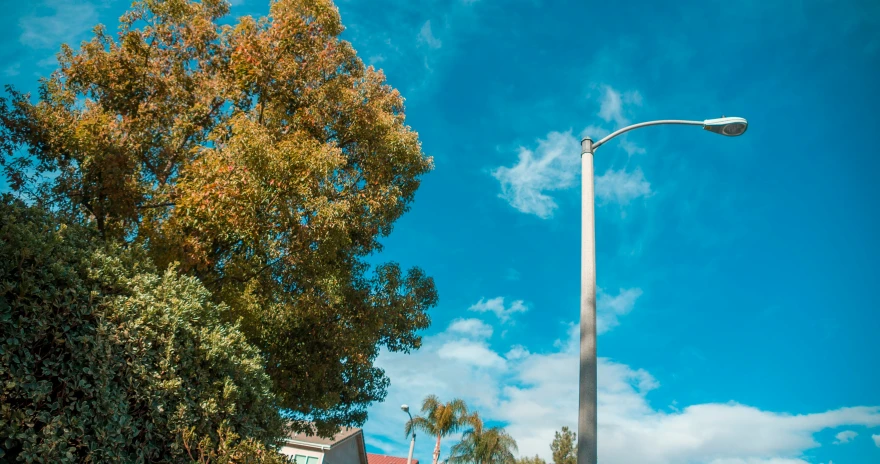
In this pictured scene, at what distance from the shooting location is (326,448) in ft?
114

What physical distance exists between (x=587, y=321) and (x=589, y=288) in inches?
15.6

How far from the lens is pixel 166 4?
14.2 m

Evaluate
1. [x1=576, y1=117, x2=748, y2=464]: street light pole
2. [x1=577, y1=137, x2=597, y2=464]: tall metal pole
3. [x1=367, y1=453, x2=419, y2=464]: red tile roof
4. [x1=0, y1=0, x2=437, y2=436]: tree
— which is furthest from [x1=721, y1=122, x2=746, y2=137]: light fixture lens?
[x1=367, y1=453, x2=419, y2=464]: red tile roof

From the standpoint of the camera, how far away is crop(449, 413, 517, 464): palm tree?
1916 inches

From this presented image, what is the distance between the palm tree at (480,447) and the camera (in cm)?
4866

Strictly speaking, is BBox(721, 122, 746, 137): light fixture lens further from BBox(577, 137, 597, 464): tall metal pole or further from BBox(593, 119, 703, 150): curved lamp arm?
BBox(577, 137, 597, 464): tall metal pole

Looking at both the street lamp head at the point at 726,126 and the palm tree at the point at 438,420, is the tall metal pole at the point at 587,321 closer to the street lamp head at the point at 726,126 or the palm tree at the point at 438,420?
the street lamp head at the point at 726,126

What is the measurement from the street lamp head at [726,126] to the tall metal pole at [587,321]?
1975mm

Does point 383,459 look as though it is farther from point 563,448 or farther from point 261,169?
point 261,169

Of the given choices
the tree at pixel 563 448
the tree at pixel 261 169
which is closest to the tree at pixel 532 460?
the tree at pixel 563 448

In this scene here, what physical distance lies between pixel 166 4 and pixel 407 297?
9.52 metres

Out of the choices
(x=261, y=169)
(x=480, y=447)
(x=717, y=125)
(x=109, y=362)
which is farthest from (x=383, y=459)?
(x=717, y=125)

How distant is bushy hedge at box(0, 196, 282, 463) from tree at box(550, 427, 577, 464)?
56.5 m

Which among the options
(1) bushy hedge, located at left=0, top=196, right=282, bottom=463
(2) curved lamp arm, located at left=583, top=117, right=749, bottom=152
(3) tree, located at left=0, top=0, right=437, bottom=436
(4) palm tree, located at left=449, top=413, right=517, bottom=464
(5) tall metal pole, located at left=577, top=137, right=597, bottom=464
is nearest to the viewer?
(5) tall metal pole, located at left=577, top=137, right=597, bottom=464
